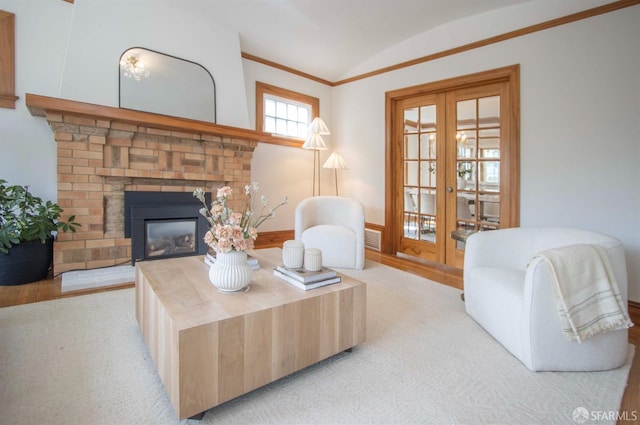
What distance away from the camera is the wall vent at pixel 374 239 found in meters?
4.37

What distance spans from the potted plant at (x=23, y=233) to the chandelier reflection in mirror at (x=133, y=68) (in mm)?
1370

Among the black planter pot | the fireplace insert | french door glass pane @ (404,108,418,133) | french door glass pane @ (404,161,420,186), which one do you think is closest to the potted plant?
the black planter pot

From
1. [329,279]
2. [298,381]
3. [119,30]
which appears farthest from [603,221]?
[119,30]

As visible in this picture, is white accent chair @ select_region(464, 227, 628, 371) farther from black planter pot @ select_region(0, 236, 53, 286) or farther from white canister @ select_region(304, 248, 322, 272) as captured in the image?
black planter pot @ select_region(0, 236, 53, 286)

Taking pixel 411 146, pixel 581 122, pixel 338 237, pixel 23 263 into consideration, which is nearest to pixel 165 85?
pixel 23 263

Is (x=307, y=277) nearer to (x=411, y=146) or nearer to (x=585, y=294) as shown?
(x=585, y=294)

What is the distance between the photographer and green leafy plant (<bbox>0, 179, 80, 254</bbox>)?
2.52 metres

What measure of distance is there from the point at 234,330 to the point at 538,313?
4.61 feet

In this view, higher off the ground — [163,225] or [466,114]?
[466,114]

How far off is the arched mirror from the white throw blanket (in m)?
3.40

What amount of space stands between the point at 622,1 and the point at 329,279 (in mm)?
3134

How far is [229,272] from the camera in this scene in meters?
1.47

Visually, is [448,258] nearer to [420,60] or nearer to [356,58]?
[420,60]

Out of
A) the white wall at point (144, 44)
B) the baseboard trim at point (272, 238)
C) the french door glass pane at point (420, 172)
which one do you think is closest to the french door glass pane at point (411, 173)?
the french door glass pane at point (420, 172)
